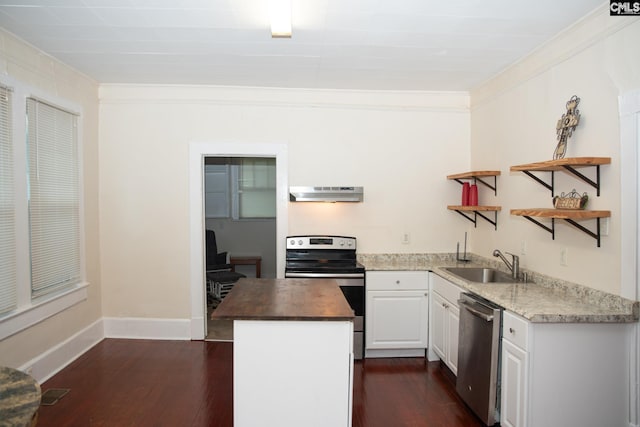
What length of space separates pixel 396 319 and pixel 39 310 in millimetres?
2886

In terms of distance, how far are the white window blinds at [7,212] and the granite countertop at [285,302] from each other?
1.57m

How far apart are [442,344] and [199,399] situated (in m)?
1.96

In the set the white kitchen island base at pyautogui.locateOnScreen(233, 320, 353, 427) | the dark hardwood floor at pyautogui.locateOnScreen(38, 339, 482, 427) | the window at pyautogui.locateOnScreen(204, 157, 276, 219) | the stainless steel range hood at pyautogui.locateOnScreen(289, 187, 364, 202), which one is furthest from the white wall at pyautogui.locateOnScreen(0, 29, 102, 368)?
the window at pyautogui.locateOnScreen(204, 157, 276, 219)

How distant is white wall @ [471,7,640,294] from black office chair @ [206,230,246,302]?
130 inches

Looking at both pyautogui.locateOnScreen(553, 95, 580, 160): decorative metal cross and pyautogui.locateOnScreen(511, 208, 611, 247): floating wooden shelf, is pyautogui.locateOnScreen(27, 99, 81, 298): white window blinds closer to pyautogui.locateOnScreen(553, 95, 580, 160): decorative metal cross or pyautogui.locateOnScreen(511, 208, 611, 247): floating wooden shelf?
pyautogui.locateOnScreen(511, 208, 611, 247): floating wooden shelf

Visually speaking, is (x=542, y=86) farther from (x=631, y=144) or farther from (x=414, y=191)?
(x=414, y=191)

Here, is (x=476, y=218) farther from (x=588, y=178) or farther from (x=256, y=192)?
(x=256, y=192)

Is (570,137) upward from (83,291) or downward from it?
upward

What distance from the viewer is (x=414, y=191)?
3996 mm

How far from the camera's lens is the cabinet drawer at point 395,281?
348 centimetres

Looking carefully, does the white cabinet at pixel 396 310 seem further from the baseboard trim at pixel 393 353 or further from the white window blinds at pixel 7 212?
the white window blinds at pixel 7 212

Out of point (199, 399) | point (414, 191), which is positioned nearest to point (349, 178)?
point (414, 191)

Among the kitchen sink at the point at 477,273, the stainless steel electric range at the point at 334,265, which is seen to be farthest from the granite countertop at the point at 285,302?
the kitchen sink at the point at 477,273

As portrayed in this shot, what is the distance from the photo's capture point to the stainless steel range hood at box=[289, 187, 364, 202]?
361cm
